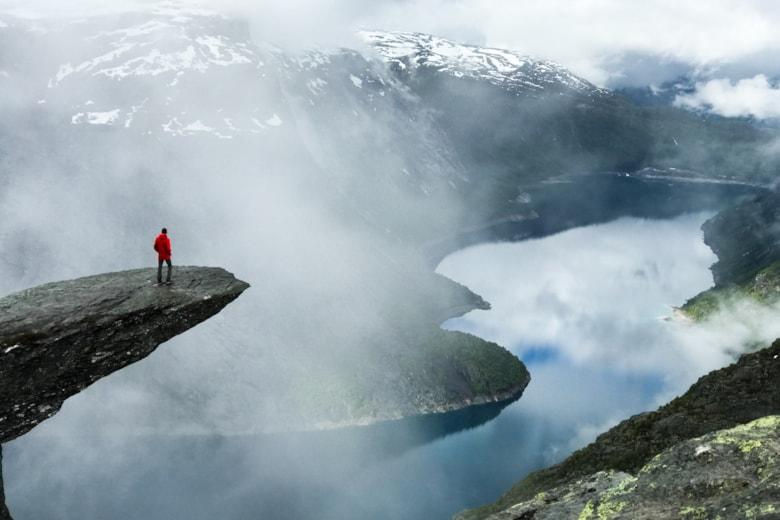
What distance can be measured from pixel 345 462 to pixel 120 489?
49.0 metres

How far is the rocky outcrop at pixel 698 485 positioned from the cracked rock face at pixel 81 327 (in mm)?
26446

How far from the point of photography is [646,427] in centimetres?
5384

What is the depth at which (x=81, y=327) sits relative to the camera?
4109 centimetres

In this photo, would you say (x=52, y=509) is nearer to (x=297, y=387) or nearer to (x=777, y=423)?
(x=297, y=387)

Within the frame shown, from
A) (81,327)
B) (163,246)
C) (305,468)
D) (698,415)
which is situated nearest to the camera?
(81,327)

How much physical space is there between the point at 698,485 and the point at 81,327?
35560mm

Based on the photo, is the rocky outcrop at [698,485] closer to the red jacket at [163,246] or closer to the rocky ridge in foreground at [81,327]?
the rocky ridge in foreground at [81,327]

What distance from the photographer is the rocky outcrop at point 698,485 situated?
24.5 meters

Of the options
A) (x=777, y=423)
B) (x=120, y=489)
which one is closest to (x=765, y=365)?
(x=777, y=423)

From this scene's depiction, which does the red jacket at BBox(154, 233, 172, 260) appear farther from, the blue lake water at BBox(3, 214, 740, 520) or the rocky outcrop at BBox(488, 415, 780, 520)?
the blue lake water at BBox(3, 214, 740, 520)

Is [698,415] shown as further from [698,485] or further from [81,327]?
[81,327]

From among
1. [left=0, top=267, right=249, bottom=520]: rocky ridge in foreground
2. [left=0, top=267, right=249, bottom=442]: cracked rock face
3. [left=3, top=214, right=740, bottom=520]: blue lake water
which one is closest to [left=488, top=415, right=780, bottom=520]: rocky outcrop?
[left=0, top=267, right=249, bottom=520]: rocky ridge in foreground

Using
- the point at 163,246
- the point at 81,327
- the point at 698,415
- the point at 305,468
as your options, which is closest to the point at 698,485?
the point at 698,415

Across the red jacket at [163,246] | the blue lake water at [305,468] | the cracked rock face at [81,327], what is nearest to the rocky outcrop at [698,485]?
the cracked rock face at [81,327]
